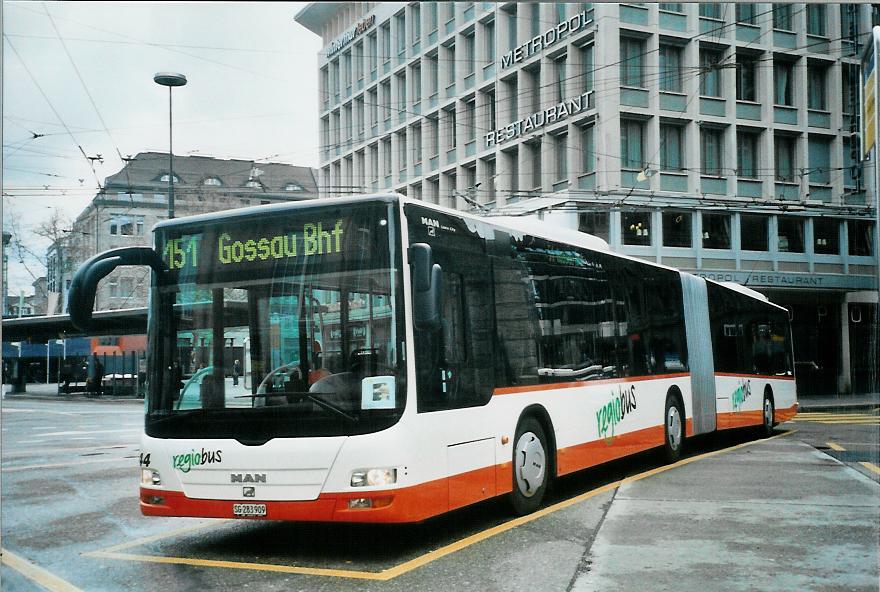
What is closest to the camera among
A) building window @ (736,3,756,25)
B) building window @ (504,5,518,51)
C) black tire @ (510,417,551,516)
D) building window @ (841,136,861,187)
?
black tire @ (510,417,551,516)

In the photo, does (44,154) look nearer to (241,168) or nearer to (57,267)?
(57,267)

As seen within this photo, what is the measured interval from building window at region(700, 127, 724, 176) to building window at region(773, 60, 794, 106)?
2.61 m

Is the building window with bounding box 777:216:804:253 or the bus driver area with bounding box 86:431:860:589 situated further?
the building window with bounding box 777:216:804:253

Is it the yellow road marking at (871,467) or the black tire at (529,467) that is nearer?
the black tire at (529,467)

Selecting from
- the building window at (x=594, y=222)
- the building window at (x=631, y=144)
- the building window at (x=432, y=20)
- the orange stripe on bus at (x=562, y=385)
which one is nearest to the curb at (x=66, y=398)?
the building window at (x=594, y=222)

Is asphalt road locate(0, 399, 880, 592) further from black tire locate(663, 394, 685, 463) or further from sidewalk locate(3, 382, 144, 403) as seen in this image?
sidewalk locate(3, 382, 144, 403)

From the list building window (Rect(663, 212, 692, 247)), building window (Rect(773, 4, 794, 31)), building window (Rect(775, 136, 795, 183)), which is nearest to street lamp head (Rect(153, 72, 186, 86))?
building window (Rect(663, 212, 692, 247))

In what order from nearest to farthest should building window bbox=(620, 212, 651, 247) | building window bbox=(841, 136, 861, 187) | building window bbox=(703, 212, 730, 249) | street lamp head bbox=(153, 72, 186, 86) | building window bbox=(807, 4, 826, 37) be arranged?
street lamp head bbox=(153, 72, 186, 86)
building window bbox=(620, 212, 651, 247)
building window bbox=(807, 4, 826, 37)
building window bbox=(703, 212, 730, 249)
building window bbox=(841, 136, 861, 187)

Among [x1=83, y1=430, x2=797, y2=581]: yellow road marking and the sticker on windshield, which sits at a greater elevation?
the sticker on windshield

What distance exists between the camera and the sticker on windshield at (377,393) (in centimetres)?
730

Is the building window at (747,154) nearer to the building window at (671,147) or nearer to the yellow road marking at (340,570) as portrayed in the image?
the building window at (671,147)

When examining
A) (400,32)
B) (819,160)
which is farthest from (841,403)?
(400,32)

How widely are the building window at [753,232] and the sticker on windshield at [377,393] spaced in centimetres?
2963

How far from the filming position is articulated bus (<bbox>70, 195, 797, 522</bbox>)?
7.28 meters
